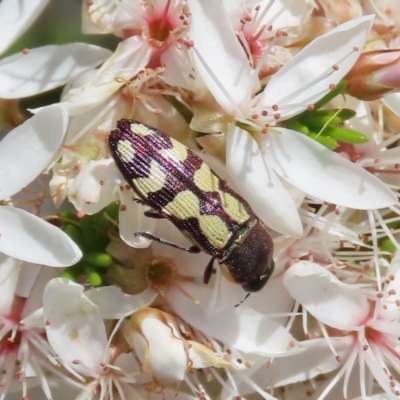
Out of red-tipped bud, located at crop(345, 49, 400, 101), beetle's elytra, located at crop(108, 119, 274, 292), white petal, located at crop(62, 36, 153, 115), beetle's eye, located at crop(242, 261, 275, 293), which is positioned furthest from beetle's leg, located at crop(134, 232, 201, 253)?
red-tipped bud, located at crop(345, 49, 400, 101)

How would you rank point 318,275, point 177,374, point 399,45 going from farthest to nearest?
point 399,45 < point 318,275 < point 177,374

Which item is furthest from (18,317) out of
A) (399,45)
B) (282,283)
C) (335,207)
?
(399,45)

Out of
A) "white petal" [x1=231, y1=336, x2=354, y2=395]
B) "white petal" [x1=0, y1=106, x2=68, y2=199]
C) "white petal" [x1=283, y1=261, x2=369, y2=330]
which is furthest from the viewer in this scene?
"white petal" [x1=231, y1=336, x2=354, y2=395]

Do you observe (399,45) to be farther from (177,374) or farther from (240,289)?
(177,374)

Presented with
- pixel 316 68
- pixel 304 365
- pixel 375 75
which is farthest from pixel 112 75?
pixel 304 365

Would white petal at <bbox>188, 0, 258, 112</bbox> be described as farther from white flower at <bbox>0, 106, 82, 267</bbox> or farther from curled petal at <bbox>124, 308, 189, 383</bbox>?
curled petal at <bbox>124, 308, 189, 383</bbox>

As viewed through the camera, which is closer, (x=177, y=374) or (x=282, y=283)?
Result: (x=177, y=374)

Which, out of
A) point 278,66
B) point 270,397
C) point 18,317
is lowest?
point 270,397
